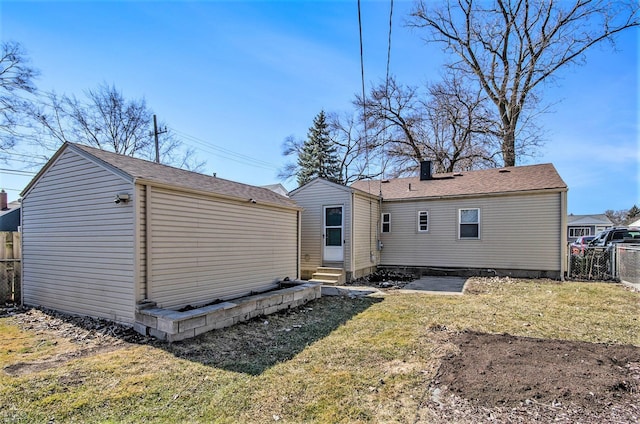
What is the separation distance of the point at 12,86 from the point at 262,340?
18.6m

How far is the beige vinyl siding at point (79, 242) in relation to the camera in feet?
17.8

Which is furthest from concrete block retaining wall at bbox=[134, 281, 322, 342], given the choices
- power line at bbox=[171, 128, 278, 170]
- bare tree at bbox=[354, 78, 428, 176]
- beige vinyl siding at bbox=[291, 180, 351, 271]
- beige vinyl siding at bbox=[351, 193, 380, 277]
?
power line at bbox=[171, 128, 278, 170]

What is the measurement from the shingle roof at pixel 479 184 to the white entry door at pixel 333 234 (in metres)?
3.00

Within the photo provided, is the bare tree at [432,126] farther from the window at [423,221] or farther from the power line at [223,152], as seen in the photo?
the power line at [223,152]

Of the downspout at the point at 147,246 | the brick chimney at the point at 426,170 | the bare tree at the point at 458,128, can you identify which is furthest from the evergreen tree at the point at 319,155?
the downspout at the point at 147,246

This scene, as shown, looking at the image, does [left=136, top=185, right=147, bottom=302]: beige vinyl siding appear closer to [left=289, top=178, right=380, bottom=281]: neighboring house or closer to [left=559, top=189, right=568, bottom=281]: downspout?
[left=289, top=178, right=380, bottom=281]: neighboring house

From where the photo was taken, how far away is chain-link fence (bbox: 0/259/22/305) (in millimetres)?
7551

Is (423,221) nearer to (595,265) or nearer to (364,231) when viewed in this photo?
(364,231)

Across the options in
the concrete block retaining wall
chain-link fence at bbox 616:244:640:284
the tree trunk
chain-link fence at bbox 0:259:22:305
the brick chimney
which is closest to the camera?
the concrete block retaining wall

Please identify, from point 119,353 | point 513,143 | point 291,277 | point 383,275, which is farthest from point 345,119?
point 119,353

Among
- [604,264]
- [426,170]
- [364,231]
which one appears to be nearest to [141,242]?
[364,231]

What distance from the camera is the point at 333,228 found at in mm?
11195

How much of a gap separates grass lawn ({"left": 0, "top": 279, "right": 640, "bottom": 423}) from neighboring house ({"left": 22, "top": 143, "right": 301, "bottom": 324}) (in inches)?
37.6

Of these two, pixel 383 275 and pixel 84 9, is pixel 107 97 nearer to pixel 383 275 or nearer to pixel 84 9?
pixel 84 9
